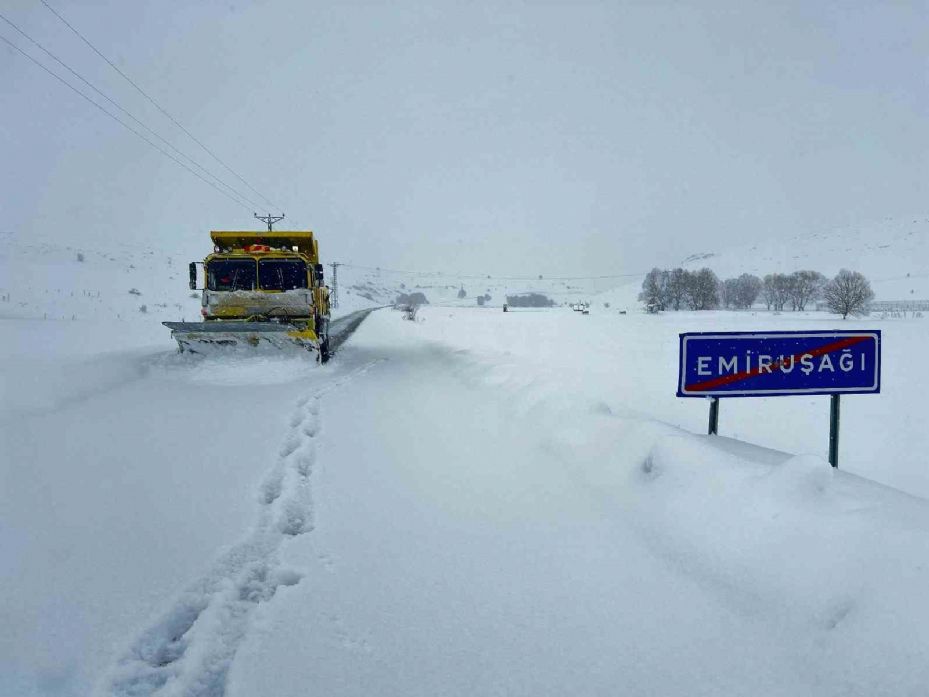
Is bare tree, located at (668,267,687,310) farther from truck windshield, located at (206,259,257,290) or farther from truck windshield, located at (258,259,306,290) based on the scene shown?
truck windshield, located at (206,259,257,290)

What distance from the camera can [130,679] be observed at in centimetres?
218

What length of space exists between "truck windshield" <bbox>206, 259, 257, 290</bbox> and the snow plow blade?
1868 millimetres

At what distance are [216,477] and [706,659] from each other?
4.01 meters

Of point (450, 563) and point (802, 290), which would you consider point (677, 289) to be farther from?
point (450, 563)

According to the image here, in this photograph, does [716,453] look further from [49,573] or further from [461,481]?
[49,573]

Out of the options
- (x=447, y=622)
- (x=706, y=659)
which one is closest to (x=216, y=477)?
(x=447, y=622)

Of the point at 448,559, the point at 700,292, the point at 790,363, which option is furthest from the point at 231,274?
the point at 700,292

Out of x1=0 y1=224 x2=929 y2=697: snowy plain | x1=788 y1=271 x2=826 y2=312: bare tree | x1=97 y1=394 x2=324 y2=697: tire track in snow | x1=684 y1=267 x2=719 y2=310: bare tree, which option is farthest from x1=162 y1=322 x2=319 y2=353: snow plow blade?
x1=788 y1=271 x2=826 y2=312: bare tree

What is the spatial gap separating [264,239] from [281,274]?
6.16 ft

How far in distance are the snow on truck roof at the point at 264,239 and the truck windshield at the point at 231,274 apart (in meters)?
1.15

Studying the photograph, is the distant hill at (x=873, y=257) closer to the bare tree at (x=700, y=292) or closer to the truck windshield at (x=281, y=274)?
the bare tree at (x=700, y=292)

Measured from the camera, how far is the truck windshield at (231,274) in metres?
12.9

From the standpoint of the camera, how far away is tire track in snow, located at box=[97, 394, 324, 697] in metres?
2.18

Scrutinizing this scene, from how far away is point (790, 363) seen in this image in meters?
4.33
